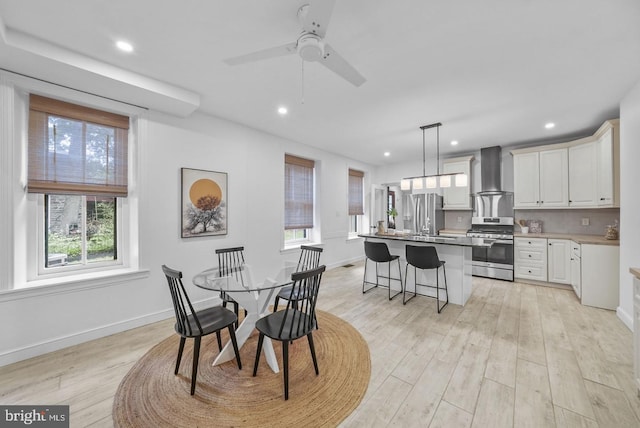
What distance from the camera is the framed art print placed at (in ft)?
10.7

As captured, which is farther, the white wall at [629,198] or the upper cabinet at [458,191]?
the upper cabinet at [458,191]

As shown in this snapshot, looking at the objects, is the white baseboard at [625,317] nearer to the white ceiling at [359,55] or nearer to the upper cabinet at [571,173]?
the upper cabinet at [571,173]

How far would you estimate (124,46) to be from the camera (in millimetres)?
2076

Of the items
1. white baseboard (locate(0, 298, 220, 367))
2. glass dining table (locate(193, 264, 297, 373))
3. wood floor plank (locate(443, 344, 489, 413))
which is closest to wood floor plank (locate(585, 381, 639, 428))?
wood floor plank (locate(443, 344, 489, 413))

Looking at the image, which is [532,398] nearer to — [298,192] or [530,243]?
[530,243]

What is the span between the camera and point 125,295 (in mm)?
2826

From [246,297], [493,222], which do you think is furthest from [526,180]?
[246,297]

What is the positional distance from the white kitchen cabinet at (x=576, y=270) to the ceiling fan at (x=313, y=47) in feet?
14.3

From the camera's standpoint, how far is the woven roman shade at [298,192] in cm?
479

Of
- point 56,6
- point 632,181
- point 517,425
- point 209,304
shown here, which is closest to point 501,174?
point 632,181

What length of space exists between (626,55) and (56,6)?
4.52 m

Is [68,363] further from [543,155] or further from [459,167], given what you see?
[543,155]

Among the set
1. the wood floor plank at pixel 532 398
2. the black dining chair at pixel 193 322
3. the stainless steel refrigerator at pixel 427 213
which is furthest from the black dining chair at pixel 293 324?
the stainless steel refrigerator at pixel 427 213

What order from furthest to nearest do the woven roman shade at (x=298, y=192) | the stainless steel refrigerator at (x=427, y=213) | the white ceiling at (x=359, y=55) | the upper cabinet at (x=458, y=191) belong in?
the stainless steel refrigerator at (x=427, y=213), the upper cabinet at (x=458, y=191), the woven roman shade at (x=298, y=192), the white ceiling at (x=359, y=55)
